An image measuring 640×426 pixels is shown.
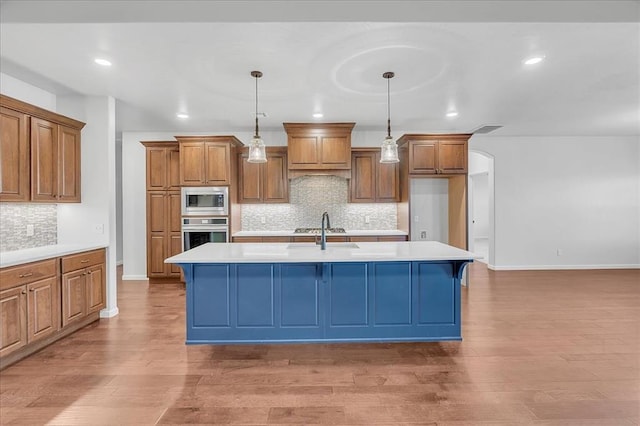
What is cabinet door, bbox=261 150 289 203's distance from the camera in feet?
18.4

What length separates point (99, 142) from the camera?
3.92 m

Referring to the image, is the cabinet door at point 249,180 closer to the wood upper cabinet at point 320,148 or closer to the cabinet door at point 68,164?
the wood upper cabinet at point 320,148

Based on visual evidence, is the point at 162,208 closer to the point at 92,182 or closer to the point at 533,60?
the point at 92,182

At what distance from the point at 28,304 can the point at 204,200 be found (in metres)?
2.74

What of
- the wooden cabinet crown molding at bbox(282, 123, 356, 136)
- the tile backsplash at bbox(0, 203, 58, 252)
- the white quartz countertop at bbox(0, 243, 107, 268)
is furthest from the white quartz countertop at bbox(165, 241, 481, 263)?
the wooden cabinet crown molding at bbox(282, 123, 356, 136)

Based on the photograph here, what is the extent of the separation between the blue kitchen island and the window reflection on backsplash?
9.32ft

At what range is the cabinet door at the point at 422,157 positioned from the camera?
5.28 meters

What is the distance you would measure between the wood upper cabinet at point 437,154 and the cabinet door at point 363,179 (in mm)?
682

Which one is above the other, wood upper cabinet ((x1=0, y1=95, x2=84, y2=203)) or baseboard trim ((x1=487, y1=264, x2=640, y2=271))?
wood upper cabinet ((x1=0, y1=95, x2=84, y2=203))

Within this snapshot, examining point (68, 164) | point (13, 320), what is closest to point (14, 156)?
point (68, 164)

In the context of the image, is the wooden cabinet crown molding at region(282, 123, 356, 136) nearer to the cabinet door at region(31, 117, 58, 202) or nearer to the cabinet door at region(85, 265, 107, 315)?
the cabinet door at region(31, 117, 58, 202)

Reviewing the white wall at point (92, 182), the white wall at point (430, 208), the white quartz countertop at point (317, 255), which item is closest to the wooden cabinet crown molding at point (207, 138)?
the white wall at point (92, 182)

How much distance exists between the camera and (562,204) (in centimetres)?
653

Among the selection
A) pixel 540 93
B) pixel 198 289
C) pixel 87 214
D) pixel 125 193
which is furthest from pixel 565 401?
pixel 125 193
